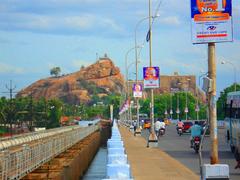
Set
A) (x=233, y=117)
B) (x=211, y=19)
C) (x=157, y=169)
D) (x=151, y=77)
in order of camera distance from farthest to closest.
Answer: (x=151, y=77) < (x=233, y=117) < (x=157, y=169) < (x=211, y=19)

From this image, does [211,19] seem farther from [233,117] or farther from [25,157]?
[233,117]

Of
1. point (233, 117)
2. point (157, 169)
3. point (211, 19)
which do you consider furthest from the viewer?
point (233, 117)

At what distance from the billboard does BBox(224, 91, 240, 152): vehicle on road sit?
1504 cm

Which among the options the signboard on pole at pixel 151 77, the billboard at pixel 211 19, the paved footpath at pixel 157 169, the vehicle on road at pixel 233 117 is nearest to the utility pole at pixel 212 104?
the billboard at pixel 211 19

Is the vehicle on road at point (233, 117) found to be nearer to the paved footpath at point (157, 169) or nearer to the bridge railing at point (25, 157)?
the paved footpath at point (157, 169)

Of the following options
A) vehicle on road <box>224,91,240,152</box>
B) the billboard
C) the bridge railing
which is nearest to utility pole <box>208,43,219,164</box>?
the billboard

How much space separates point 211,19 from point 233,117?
710 inches

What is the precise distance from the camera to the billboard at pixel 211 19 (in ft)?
53.2

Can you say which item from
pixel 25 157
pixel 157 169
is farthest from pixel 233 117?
pixel 25 157

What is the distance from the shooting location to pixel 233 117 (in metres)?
33.6

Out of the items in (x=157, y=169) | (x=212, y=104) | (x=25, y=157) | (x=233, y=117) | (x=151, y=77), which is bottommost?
(x=157, y=169)

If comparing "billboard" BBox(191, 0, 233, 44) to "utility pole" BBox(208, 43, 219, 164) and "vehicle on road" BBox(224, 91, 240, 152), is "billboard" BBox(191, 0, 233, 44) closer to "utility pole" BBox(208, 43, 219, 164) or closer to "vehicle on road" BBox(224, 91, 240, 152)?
"utility pole" BBox(208, 43, 219, 164)

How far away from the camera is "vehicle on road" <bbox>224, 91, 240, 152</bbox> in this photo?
32.1m

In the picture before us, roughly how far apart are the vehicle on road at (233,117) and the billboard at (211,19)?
15.0 metres
